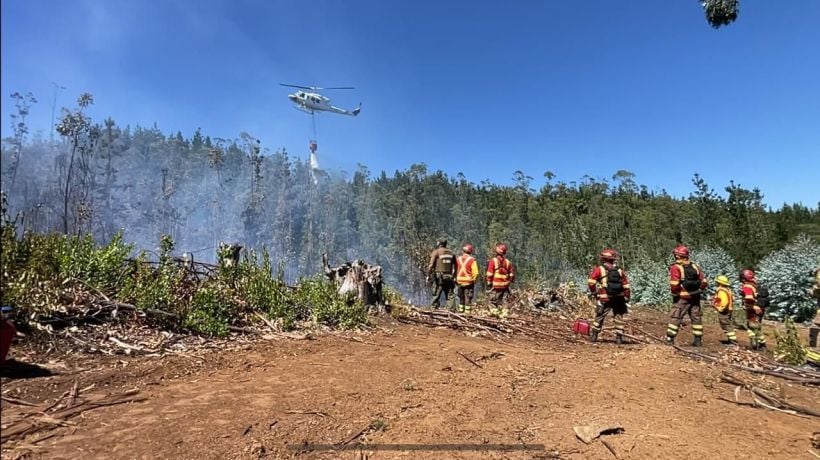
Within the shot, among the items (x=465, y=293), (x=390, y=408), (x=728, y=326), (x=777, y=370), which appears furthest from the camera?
(x=465, y=293)

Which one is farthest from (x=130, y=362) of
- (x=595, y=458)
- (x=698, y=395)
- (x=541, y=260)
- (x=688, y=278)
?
(x=541, y=260)

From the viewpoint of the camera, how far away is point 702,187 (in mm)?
23875

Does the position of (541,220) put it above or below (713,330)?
above

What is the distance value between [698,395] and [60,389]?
604cm

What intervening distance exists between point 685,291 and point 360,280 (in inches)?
238

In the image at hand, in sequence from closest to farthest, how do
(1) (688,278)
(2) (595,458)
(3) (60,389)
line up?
(2) (595,458), (3) (60,389), (1) (688,278)

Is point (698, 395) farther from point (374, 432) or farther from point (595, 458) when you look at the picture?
point (374, 432)

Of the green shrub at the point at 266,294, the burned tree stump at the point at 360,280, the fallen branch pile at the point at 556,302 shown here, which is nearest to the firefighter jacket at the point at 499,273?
the fallen branch pile at the point at 556,302

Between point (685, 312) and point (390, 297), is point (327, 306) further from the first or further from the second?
point (685, 312)

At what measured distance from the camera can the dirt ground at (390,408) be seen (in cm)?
336

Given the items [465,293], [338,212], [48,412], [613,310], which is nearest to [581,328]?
[613,310]

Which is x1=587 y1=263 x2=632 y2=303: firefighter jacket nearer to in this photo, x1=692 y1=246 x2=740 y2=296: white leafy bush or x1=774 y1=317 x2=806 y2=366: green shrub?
x1=774 y1=317 x2=806 y2=366: green shrub

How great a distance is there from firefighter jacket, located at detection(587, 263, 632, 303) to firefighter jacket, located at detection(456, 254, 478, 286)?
3.01m

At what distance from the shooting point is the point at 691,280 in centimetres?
872
